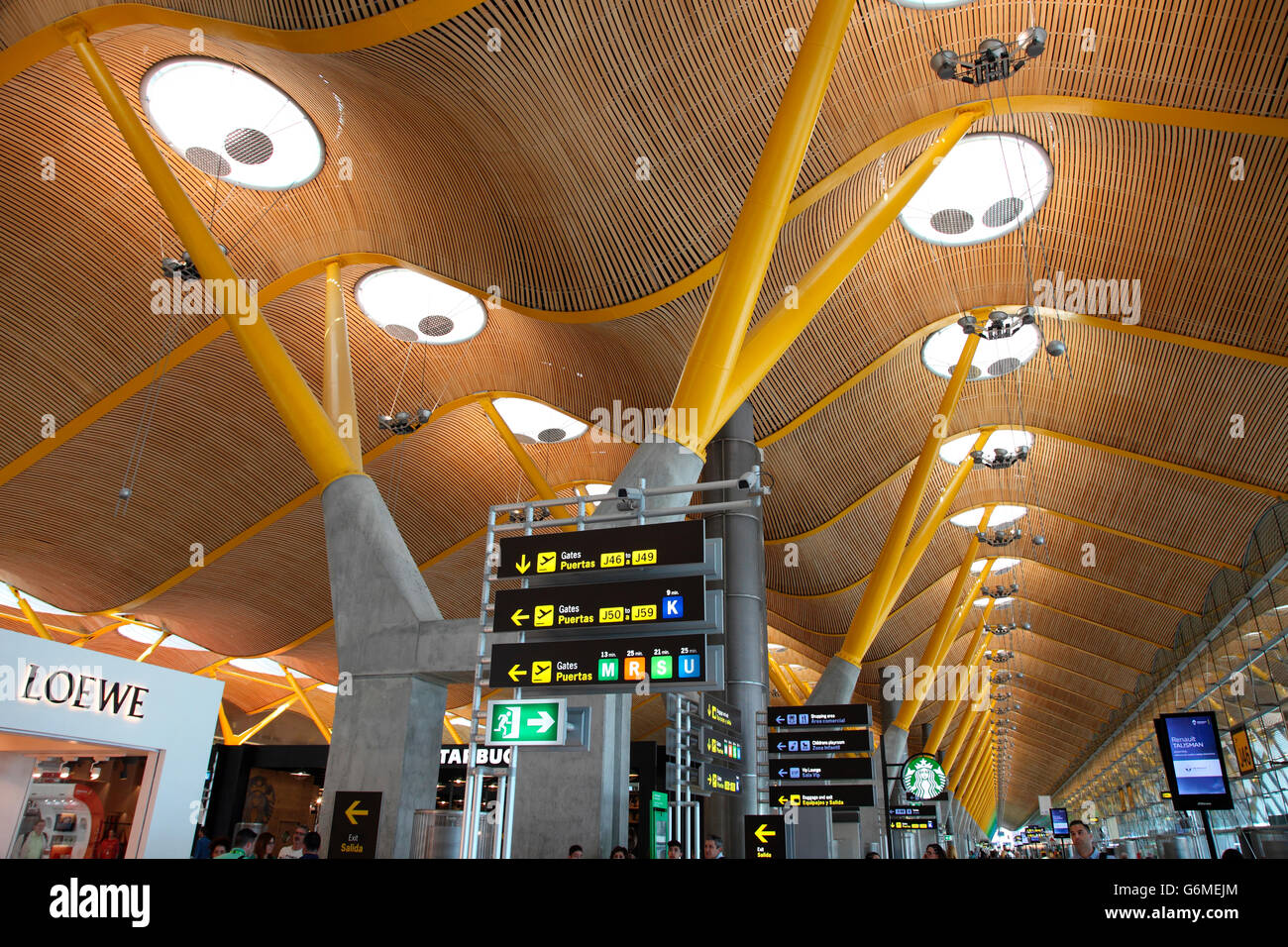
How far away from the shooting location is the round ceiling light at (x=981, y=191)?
17125mm

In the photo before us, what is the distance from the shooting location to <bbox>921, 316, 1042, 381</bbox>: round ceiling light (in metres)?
23.2

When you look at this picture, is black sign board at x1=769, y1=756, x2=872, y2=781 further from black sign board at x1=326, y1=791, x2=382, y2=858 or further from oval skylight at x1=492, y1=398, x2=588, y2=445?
oval skylight at x1=492, y1=398, x2=588, y2=445

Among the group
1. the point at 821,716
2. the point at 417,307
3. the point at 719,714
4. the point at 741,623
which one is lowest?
the point at 719,714

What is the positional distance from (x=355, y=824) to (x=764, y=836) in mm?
5649

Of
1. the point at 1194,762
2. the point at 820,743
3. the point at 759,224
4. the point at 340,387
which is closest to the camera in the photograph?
the point at 1194,762

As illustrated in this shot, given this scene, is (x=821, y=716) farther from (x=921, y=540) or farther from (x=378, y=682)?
(x=378, y=682)

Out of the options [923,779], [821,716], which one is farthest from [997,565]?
[821,716]

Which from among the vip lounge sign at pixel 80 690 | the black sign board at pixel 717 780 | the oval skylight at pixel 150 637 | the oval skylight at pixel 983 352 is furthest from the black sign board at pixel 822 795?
the oval skylight at pixel 150 637

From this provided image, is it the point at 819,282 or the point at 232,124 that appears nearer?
the point at 819,282

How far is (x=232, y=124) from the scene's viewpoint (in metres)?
17.4

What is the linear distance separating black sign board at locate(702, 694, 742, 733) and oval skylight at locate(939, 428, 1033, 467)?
1527cm

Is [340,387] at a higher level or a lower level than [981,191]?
lower

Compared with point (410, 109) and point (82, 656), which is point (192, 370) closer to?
point (410, 109)

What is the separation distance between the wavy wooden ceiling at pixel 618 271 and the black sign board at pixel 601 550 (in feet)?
25.6
